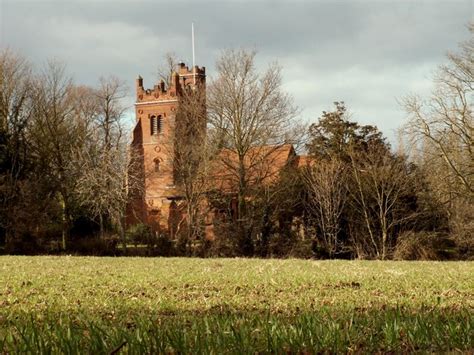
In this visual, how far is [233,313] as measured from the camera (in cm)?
616

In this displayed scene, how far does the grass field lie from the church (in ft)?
74.1

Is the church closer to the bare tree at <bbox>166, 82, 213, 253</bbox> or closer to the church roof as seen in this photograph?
the church roof

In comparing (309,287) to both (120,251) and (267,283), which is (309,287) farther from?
(120,251)

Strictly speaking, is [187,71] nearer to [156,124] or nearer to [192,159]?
[156,124]

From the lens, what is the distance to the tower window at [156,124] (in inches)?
2172

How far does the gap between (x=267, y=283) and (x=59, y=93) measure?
35691mm

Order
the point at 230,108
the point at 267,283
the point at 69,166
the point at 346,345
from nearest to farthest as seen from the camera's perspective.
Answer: the point at 346,345 → the point at 267,283 → the point at 230,108 → the point at 69,166

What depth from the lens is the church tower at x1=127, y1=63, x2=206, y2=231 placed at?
151 feet

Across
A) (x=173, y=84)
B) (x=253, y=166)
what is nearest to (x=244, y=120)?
(x=253, y=166)

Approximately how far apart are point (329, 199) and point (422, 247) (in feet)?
19.4

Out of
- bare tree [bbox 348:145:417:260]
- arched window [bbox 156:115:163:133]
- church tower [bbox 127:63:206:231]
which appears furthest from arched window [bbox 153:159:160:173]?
bare tree [bbox 348:145:417:260]

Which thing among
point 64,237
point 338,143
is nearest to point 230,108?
point 338,143

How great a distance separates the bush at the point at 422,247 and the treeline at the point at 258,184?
0.08 metres

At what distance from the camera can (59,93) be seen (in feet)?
138
